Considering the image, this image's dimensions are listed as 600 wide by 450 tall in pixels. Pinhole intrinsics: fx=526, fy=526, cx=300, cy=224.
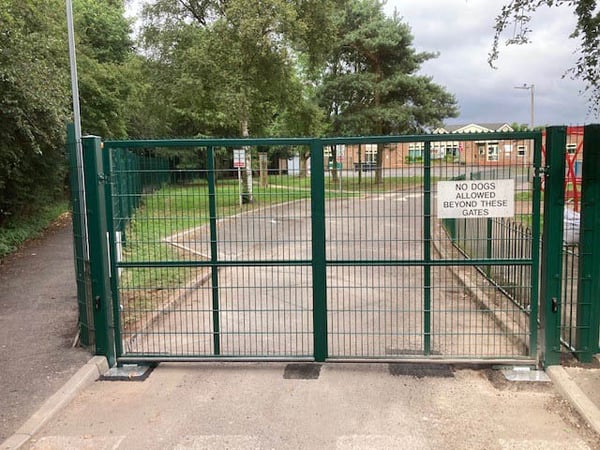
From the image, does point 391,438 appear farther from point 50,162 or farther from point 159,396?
point 50,162

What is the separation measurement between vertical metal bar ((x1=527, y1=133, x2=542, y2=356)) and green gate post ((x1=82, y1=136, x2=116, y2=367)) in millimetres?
4054

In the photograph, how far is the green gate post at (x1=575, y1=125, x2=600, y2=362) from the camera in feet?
15.8

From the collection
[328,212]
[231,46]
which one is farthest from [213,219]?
[231,46]

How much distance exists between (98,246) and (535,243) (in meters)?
4.14

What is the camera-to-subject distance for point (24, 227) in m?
14.8

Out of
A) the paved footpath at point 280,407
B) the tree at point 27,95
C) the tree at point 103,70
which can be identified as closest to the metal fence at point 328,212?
the paved footpath at point 280,407

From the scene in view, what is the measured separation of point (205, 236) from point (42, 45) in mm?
8437

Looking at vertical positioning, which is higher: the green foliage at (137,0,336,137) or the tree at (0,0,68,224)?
the green foliage at (137,0,336,137)

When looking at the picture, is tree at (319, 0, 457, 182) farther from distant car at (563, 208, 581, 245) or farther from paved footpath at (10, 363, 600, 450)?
paved footpath at (10, 363, 600, 450)

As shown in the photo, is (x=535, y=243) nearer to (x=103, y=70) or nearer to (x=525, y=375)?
(x=525, y=375)

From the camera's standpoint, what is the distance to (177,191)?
17.0 feet

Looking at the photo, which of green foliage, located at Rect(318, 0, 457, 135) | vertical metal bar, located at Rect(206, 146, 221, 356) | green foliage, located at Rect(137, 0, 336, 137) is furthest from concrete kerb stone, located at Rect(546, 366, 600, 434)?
green foliage, located at Rect(318, 0, 457, 135)

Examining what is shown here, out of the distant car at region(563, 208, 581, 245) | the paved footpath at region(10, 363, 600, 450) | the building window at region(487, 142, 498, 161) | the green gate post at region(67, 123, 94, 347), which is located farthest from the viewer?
the distant car at region(563, 208, 581, 245)

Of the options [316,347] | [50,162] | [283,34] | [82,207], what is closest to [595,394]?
[316,347]
